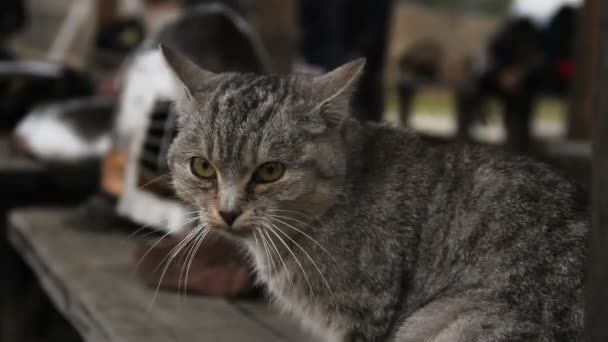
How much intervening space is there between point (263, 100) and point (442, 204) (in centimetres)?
50

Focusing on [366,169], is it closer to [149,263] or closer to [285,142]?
[285,142]

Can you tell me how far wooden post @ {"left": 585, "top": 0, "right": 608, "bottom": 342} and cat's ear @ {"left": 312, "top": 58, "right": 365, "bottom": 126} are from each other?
67cm

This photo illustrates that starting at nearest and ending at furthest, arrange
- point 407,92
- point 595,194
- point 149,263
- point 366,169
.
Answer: point 595,194
point 366,169
point 149,263
point 407,92

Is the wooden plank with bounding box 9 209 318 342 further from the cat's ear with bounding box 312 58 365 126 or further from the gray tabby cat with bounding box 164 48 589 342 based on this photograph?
the cat's ear with bounding box 312 58 365 126

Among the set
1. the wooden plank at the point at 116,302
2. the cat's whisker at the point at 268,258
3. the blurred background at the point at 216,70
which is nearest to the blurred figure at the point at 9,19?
the blurred background at the point at 216,70

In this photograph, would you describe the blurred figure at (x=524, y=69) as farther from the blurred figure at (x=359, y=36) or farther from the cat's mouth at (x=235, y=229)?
the cat's mouth at (x=235, y=229)

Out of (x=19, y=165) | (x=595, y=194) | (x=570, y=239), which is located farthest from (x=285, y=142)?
(x=19, y=165)

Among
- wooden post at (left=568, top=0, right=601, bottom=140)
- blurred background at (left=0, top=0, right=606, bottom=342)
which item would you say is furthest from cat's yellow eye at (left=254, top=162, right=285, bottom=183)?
wooden post at (left=568, top=0, right=601, bottom=140)

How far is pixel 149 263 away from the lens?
8.26 feet

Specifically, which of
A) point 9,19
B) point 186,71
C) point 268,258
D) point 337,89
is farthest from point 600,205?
point 9,19

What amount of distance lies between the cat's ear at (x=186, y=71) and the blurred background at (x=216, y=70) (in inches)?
12.4

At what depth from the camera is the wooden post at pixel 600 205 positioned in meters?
1.09

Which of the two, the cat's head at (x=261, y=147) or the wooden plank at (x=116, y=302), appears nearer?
the cat's head at (x=261, y=147)

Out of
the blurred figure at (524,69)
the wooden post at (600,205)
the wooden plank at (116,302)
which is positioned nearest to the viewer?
the wooden post at (600,205)
